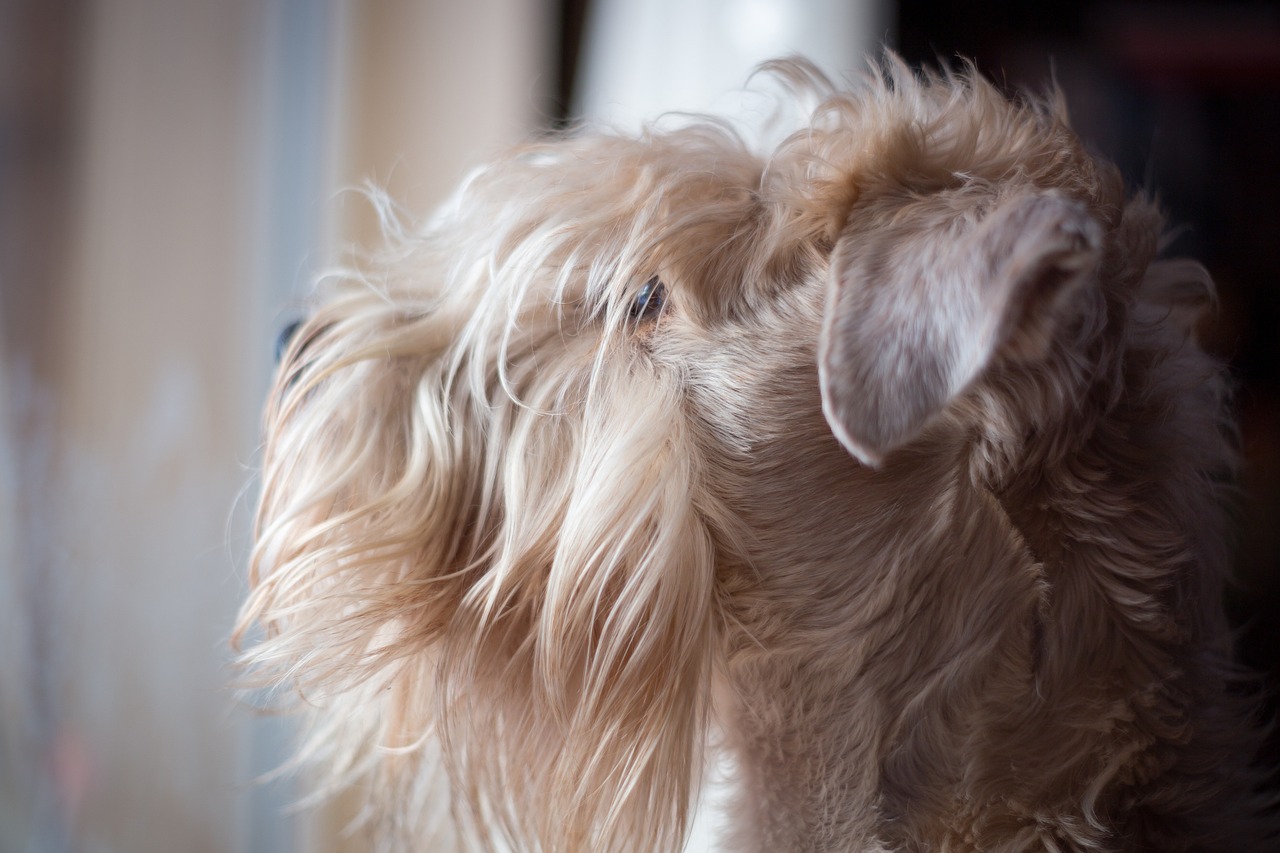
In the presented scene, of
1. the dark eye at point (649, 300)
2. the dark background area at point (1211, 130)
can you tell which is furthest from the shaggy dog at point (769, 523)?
the dark background area at point (1211, 130)

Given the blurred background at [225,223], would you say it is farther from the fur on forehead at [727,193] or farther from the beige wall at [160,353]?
the fur on forehead at [727,193]

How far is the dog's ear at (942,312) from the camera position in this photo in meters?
0.63

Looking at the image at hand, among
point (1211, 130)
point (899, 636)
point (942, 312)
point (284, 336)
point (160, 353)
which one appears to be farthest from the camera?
point (1211, 130)

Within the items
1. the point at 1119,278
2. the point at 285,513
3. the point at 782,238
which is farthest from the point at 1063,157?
the point at 285,513

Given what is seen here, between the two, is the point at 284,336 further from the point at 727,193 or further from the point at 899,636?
the point at 899,636

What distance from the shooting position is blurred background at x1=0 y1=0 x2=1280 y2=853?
0.99 m

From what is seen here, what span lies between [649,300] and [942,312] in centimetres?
31

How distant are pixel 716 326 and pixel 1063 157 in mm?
373

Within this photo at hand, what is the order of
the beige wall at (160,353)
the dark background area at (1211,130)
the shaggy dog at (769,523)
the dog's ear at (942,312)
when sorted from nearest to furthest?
the dog's ear at (942,312) → the shaggy dog at (769,523) → the beige wall at (160,353) → the dark background area at (1211,130)

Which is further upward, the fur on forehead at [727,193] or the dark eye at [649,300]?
the fur on forehead at [727,193]

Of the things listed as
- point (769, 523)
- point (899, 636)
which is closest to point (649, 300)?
point (769, 523)

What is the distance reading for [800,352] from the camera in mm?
812

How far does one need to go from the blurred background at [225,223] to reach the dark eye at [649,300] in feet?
1.31

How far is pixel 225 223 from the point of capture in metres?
1.28
